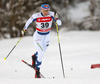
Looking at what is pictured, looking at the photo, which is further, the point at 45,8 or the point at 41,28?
the point at 41,28

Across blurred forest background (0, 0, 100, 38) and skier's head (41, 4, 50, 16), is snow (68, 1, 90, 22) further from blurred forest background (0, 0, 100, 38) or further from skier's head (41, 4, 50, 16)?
skier's head (41, 4, 50, 16)

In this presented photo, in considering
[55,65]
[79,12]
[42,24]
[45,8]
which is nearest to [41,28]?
[42,24]

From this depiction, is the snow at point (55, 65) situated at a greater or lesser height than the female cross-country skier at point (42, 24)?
lesser

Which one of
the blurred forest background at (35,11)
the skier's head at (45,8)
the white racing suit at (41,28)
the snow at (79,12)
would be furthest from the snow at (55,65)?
the snow at (79,12)

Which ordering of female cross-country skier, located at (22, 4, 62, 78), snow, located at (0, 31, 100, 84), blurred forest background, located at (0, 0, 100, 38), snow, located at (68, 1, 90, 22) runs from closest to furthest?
snow, located at (0, 31, 100, 84)
female cross-country skier, located at (22, 4, 62, 78)
blurred forest background, located at (0, 0, 100, 38)
snow, located at (68, 1, 90, 22)

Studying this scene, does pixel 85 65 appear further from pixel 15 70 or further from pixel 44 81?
pixel 44 81

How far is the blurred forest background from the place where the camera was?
15875mm

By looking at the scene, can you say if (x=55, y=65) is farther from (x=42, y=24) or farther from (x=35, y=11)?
(x=35, y=11)

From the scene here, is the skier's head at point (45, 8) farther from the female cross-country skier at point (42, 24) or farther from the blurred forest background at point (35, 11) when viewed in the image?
the blurred forest background at point (35, 11)

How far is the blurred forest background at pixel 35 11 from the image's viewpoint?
15875mm

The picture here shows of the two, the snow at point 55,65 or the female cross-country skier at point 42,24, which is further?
the female cross-country skier at point 42,24

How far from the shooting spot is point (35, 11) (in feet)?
54.0

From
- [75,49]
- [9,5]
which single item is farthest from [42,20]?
[9,5]

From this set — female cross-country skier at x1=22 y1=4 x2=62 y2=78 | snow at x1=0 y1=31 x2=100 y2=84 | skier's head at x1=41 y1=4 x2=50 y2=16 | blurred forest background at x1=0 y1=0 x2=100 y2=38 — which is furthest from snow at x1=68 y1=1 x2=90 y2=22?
skier's head at x1=41 y1=4 x2=50 y2=16
